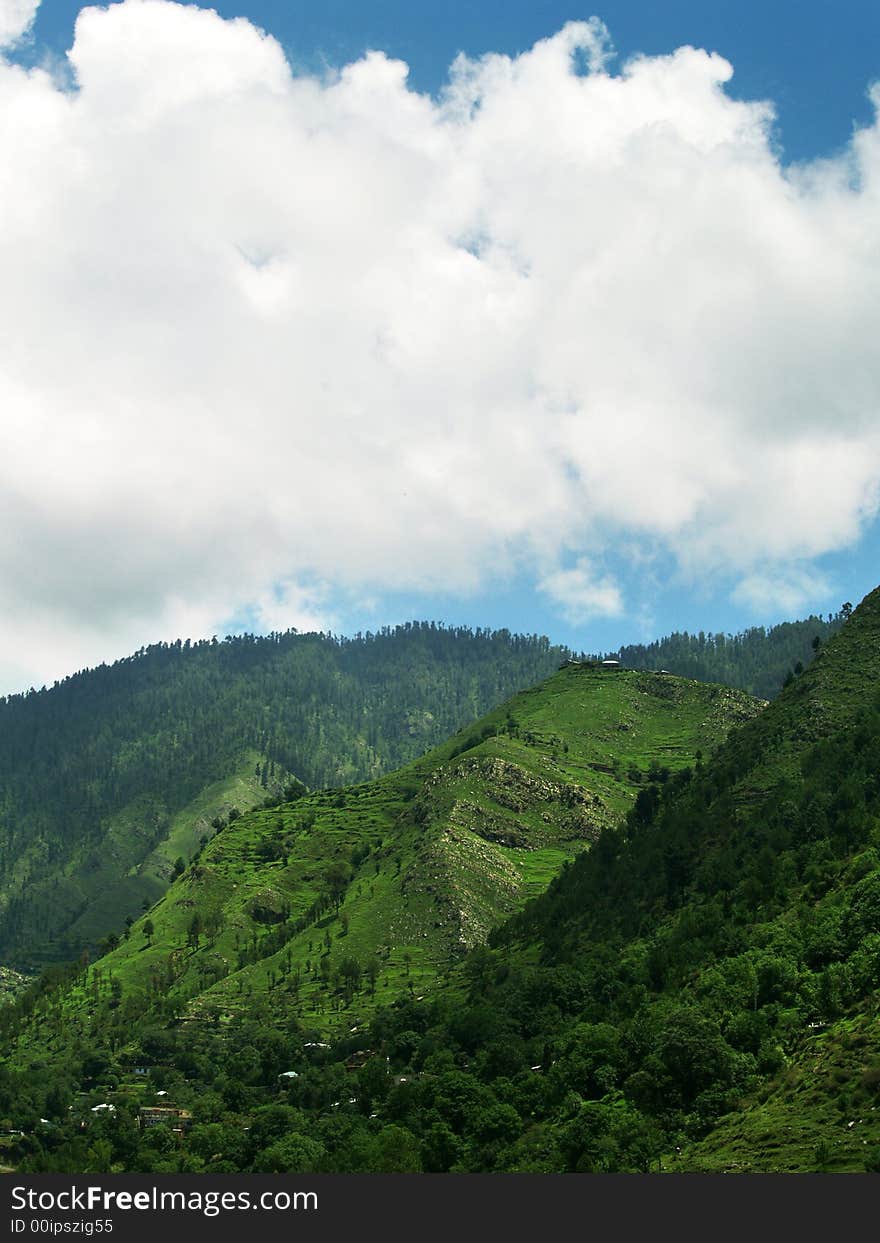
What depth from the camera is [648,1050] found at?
413 feet

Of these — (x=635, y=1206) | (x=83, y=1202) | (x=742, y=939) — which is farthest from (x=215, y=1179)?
(x=742, y=939)

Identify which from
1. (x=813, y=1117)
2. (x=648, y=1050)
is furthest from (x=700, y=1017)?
(x=813, y=1117)

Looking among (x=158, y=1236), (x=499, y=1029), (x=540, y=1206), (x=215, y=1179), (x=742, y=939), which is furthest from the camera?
(x=499, y=1029)

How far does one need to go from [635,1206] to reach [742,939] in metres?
79.5

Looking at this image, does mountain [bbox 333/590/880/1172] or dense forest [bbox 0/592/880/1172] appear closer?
mountain [bbox 333/590/880/1172]

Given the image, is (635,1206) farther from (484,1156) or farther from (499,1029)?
(499,1029)

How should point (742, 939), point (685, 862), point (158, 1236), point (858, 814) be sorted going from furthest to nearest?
point (685, 862)
point (858, 814)
point (742, 939)
point (158, 1236)

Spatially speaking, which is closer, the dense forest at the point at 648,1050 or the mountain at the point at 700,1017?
the mountain at the point at 700,1017

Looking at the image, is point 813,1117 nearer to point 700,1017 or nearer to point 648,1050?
point 700,1017

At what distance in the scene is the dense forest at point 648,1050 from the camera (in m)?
104

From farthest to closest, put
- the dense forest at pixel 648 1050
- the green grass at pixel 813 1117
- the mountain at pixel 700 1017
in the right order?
1. the dense forest at pixel 648 1050
2. the mountain at pixel 700 1017
3. the green grass at pixel 813 1117

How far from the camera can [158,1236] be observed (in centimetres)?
6762

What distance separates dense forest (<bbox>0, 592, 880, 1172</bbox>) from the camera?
104 m

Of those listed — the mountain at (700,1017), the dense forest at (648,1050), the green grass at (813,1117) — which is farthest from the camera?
the dense forest at (648,1050)
